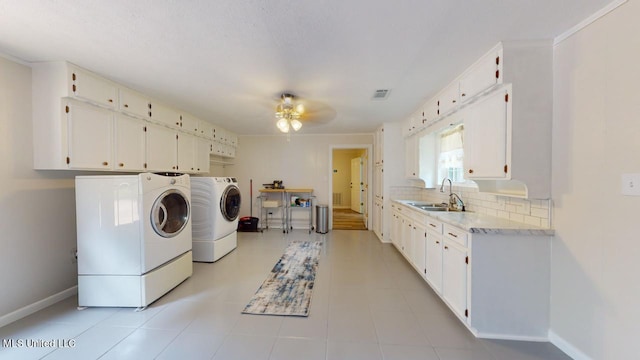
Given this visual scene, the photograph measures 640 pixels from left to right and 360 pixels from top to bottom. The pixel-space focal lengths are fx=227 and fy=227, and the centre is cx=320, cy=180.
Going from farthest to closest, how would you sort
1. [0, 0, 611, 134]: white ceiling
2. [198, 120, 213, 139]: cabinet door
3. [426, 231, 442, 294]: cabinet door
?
1. [198, 120, 213, 139]: cabinet door
2. [426, 231, 442, 294]: cabinet door
3. [0, 0, 611, 134]: white ceiling

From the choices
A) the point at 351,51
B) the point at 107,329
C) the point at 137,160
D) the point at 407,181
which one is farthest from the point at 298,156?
the point at 107,329

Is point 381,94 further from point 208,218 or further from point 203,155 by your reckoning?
point 203,155

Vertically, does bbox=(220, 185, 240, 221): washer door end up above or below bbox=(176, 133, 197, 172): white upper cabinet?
below

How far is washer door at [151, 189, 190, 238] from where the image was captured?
240cm

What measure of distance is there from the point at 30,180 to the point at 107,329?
5.20 ft

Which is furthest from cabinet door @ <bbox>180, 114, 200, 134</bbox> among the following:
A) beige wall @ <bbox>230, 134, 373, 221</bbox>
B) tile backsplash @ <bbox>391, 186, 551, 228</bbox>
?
tile backsplash @ <bbox>391, 186, 551, 228</bbox>

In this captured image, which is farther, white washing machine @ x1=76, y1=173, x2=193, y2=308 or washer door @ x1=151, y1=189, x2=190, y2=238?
washer door @ x1=151, y1=189, x2=190, y2=238

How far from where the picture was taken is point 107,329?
6.28ft

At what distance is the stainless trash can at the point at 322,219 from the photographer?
→ 5.13 metres

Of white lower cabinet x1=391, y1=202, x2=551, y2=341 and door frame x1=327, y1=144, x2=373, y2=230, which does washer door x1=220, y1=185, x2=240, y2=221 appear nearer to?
door frame x1=327, y1=144, x2=373, y2=230

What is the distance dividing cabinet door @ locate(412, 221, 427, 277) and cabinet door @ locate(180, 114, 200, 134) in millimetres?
3823

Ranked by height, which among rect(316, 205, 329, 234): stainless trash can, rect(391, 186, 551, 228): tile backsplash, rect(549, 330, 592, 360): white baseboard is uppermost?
rect(391, 186, 551, 228): tile backsplash

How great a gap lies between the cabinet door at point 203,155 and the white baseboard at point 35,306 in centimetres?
225

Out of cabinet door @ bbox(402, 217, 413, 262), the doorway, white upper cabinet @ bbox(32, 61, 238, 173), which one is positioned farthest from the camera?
the doorway
